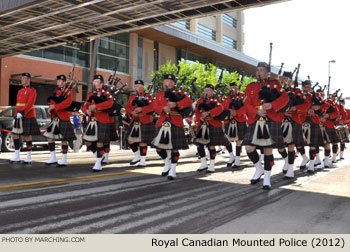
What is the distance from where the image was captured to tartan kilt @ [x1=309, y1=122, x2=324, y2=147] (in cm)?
908

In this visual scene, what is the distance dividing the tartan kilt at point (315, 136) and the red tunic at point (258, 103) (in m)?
2.81

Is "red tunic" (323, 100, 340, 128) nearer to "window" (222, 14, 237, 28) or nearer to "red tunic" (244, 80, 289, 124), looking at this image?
"red tunic" (244, 80, 289, 124)

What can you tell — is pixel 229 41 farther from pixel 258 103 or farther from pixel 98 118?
pixel 258 103

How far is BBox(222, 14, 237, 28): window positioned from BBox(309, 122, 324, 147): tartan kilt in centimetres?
4930

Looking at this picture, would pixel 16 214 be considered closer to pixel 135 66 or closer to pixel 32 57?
pixel 32 57

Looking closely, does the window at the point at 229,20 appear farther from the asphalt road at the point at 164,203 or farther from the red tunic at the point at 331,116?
the asphalt road at the point at 164,203

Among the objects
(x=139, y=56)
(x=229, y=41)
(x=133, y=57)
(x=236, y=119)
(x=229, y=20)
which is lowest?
(x=236, y=119)

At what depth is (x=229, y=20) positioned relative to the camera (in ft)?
190

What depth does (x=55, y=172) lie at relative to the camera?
25.0 ft

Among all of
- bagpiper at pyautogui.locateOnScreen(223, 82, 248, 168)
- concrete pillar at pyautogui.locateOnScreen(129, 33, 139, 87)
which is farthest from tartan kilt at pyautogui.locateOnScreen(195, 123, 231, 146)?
concrete pillar at pyautogui.locateOnScreen(129, 33, 139, 87)

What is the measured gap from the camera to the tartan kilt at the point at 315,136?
9.08m

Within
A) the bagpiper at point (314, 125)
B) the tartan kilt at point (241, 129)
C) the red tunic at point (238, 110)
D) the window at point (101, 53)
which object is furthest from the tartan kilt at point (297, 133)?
the window at point (101, 53)

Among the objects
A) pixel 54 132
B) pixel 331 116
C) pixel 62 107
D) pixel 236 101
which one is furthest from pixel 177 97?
pixel 331 116

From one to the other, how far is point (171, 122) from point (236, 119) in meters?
3.77
